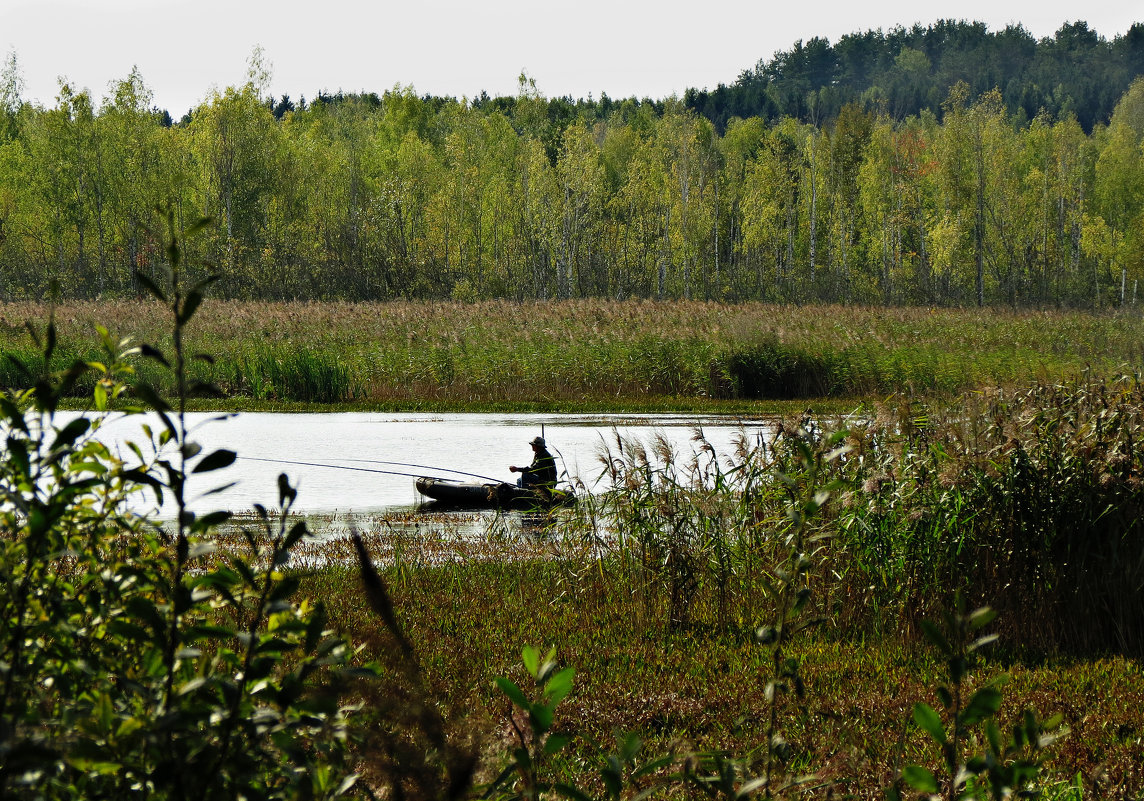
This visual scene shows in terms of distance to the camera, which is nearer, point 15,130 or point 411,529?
Answer: point 411,529

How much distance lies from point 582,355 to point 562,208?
38766 mm

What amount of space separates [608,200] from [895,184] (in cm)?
1853

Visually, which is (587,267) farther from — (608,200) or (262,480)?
(262,480)

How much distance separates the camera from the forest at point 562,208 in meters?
60.8

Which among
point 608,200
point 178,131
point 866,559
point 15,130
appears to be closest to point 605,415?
point 866,559

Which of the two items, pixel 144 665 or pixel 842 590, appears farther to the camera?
pixel 842 590

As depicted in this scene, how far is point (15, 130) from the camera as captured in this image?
3034 inches

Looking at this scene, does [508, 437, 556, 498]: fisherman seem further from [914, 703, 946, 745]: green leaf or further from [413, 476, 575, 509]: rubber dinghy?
[914, 703, 946, 745]: green leaf

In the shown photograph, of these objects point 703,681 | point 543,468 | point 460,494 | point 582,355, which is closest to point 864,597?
point 703,681

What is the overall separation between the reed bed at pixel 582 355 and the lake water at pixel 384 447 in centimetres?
270

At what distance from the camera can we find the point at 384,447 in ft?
65.9

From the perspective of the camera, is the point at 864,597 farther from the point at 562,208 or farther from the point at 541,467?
the point at 562,208

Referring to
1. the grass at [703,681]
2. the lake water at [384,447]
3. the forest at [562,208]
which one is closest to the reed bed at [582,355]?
the lake water at [384,447]

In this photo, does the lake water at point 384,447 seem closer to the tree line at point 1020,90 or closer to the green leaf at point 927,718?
the green leaf at point 927,718
